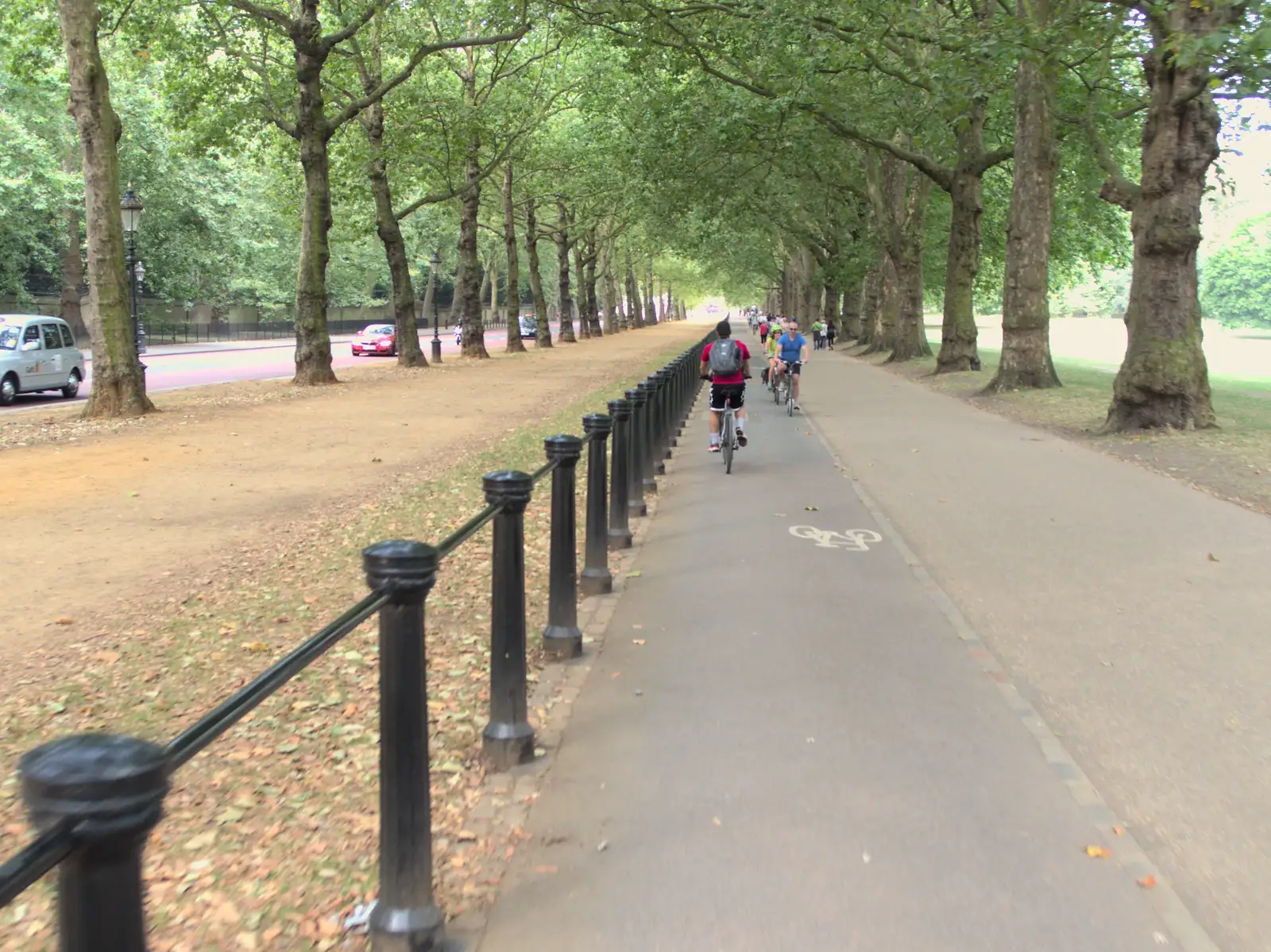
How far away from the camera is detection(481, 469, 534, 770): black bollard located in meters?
4.07

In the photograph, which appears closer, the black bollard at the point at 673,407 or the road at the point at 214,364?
the black bollard at the point at 673,407

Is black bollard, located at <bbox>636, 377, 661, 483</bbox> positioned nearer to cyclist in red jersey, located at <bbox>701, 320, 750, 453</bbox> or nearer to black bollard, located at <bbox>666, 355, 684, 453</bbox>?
cyclist in red jersey, located at <bbox>701, 320, 750, 453</bbox>

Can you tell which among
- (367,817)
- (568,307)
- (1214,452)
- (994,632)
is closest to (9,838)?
(367,817)

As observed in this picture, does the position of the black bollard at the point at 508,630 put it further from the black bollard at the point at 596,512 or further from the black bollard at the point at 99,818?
the black bollard at the point at 99,818

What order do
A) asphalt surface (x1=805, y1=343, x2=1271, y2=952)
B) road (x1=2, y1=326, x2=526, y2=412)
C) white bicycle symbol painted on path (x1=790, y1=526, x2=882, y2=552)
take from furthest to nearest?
road (x1=2, y1=326, x2=526, y2=412), white bicycle symbol painted on path (x1=790, y1=526, x2=882, y2=552), asphalt surface (x1=805, y1=343, x2=1271, y2=952)

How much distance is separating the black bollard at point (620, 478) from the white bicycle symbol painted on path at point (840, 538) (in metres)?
1.44

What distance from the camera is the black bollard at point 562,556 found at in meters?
5.29

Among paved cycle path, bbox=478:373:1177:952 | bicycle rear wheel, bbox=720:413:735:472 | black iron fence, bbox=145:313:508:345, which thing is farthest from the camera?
black iron fence, bbox=145:313:508:345

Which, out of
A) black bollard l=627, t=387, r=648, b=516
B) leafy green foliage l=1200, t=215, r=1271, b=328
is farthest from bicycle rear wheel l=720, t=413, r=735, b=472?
leafy green foliage l=1200, t=215, r=1271, b=328

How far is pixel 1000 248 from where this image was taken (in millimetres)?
39688

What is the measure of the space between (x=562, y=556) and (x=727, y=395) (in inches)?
286

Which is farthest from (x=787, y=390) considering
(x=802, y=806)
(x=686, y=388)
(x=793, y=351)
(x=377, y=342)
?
(x=377, y=342)

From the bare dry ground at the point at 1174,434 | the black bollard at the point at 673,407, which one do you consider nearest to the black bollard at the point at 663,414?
the black bollard at the point at 673,407

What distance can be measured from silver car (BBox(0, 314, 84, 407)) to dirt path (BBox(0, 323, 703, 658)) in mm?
2670
